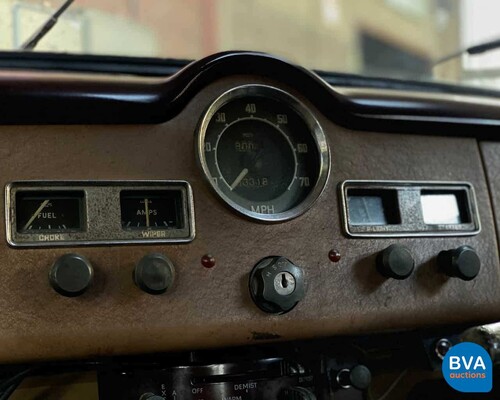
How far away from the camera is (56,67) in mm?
1251

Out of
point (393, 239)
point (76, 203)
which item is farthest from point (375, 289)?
point (76, 203)

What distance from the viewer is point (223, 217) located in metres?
1.01

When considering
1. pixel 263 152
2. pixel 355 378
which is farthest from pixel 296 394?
pixel 263 152

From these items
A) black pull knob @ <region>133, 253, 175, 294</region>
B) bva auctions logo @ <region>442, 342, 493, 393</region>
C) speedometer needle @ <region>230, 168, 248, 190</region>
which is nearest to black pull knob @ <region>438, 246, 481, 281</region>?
bva auctions logo @ <region>442, 342, 493, 393</region>

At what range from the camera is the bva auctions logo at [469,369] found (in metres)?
1.15

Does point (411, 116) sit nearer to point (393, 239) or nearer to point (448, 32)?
point (393, 239)

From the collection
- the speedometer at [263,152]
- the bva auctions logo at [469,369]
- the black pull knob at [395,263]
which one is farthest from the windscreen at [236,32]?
the bva auctions logo at [469,369]

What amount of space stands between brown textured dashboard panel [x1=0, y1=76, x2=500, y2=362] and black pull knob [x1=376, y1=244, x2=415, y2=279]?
21 mm

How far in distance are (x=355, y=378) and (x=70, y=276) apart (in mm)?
496

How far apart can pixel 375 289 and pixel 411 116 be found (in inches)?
12.2

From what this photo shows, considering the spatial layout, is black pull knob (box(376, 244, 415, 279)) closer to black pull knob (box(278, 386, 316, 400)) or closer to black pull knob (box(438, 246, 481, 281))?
black pull knob (box(438, 246, 481, 281))

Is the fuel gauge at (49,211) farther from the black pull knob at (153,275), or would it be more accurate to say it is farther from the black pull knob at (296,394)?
the black pull knob at (296,394)

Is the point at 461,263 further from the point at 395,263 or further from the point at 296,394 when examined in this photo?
the point at 296,394

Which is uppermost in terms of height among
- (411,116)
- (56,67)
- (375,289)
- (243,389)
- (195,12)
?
(195,12)
